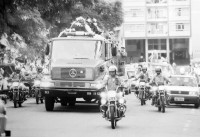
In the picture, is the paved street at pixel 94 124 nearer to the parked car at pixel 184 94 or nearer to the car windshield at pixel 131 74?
the parked car at pixel 184 94

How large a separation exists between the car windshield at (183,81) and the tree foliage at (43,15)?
512 centimetres

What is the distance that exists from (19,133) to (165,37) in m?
89.4

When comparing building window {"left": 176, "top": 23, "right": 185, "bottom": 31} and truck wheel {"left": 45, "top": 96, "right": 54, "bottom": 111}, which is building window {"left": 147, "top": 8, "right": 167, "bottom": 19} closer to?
building window {"left": 176, "top": 23, "right": 185, "bottom": 31}

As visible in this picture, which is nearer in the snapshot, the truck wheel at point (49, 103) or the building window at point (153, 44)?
the truck wheel at point (49, 103)

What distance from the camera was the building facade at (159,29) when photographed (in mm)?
104500

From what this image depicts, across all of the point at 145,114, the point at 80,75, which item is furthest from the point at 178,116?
the point at 80,75

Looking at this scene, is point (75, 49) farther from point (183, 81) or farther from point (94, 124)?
point (183, 81)

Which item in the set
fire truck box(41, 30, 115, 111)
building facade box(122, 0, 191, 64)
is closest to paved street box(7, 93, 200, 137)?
fire truck box(41, 30, 115, 111)

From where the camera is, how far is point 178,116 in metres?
23.2

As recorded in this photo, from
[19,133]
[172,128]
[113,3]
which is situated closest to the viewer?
[19,133]

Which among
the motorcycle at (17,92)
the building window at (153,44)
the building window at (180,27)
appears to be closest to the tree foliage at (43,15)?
the motorcycle at (17,92)

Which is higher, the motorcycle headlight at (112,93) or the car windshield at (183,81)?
the car windshield at (183,81)

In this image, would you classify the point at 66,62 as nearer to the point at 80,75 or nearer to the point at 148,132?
the point at 80,75

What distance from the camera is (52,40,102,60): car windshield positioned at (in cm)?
2548
